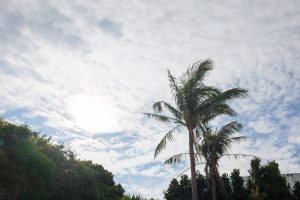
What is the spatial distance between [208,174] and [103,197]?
36.5 feet

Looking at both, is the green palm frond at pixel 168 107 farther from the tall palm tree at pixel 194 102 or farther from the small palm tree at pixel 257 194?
the small palm tree at pixel 257 194

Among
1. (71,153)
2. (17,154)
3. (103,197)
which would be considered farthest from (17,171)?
(103,197)

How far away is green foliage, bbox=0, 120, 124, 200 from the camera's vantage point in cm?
1633

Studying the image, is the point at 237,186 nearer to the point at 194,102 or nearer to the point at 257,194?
the point at 257,194

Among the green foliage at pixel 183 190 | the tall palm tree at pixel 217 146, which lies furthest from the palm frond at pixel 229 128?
the green foliage at pixel 183 190

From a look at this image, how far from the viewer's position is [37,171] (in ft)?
59.5

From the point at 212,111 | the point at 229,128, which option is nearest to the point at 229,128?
the point at 229,128

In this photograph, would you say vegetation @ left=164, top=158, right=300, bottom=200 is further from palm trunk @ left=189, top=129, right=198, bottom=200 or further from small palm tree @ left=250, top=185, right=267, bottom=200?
palm trunk @ left=189, top=129, right=198, bottom=200

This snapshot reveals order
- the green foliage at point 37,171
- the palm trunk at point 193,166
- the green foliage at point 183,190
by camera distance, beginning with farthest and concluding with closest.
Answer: the green foliage at point 183,190
the palm trunk at point 193,166
the green foliage at point 37,171

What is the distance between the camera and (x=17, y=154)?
680 inches

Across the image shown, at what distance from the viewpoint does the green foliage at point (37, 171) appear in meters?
16.3

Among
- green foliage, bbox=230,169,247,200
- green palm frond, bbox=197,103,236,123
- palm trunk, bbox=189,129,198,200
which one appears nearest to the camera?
palm trunk, bbox=189,129,198,200

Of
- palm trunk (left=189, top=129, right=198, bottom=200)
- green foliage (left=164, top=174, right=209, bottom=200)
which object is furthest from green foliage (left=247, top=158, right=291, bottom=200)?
palm trunk (left=189, top=129, right=198, bottom=200)

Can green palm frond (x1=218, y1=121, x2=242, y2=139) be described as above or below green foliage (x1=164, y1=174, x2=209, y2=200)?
above
